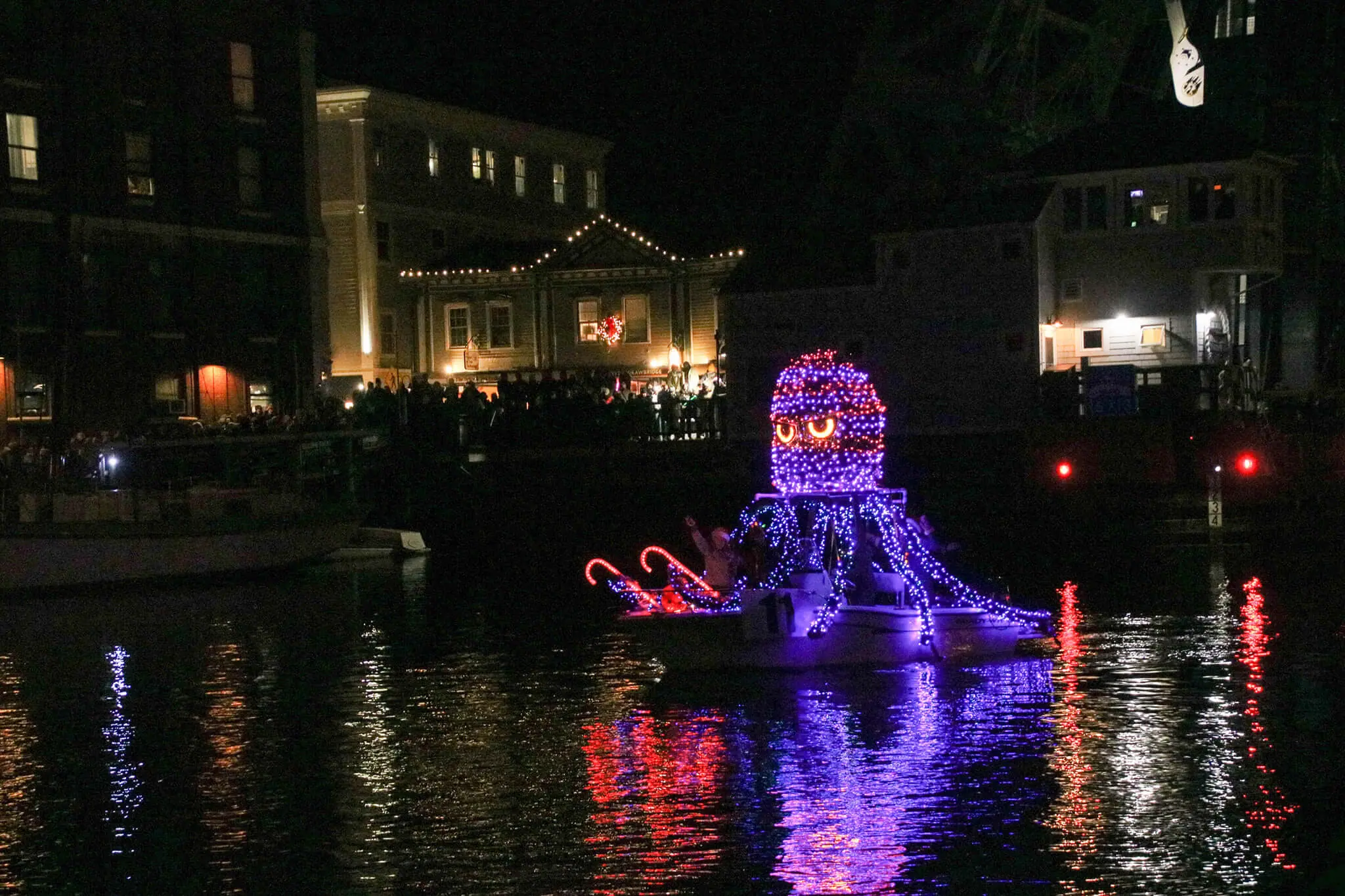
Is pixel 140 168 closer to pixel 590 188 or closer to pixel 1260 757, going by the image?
pixel 590 188

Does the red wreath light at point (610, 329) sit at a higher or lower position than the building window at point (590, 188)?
lower

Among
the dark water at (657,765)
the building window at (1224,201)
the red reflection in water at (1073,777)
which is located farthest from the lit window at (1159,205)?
the red reflection in water at (1073,777)

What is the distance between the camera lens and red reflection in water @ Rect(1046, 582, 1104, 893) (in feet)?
50.8

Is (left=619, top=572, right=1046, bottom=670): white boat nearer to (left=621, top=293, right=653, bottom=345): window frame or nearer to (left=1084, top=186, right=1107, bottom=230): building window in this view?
(left=1084, top=186, right=1107, bottom=230): building window

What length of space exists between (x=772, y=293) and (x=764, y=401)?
10.3 feet

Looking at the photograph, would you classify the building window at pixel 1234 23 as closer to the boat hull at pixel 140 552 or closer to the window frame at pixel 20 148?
the boat hull at pixel 140 552

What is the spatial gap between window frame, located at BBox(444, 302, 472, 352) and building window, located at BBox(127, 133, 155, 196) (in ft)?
43.4

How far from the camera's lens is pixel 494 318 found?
66.9 m

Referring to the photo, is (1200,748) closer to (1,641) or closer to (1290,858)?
(1290,858)

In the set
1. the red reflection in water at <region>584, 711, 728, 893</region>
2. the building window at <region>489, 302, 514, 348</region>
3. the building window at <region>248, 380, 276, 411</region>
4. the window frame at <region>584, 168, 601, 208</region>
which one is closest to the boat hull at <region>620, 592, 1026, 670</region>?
the red reflection in water at <region>584, 711, 728, 893</region>

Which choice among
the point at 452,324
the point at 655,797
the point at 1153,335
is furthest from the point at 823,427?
the point at 452,324

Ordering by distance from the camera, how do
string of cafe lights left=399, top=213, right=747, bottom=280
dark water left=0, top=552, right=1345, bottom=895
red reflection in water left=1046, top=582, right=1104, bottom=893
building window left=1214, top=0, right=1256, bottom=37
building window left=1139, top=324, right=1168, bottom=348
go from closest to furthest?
1. dark water left=0, top=552, right=1345, bottom=895
2. red reflection in water left=1046, top=582, right=1104, bottom=893
3. building window left=1139, top=324, right=1168, bottom=348
4. building window left=1214, top=0, right=1256, bottom=37
5. string of cafe lights left=399, top=213, right=747, bottom=280

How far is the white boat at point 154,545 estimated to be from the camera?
36844 mm

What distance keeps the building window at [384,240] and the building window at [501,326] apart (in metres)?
4.13
